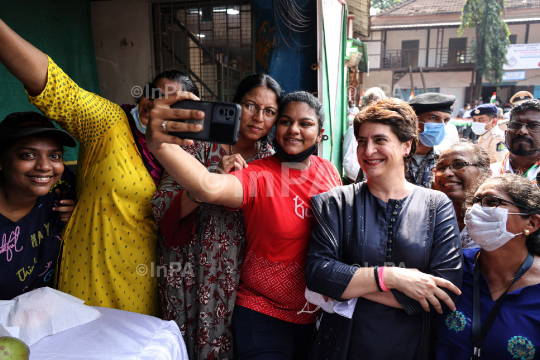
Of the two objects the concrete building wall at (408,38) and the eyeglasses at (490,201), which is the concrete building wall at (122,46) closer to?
the eyeglasses at (490,201)

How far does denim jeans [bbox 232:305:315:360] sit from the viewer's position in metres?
1.65

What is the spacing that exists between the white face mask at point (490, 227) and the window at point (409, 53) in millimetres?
22108

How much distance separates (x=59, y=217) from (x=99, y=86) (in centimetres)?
295

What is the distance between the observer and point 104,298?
5.87 feet

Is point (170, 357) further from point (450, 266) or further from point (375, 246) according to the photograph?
point (450, 266)

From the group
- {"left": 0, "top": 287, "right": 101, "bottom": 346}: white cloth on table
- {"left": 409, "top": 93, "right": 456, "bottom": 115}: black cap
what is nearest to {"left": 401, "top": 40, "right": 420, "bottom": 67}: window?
{"left": 409, "top": 93, "right": 456, "bottom": 115}: black cap

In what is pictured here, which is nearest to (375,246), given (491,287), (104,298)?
(491,287)

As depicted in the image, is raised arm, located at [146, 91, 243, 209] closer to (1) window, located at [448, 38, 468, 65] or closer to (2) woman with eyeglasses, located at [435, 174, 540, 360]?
(2) woman with eyeglasses, located at [435, 174, 540, 360]

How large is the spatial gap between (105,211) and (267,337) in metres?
1.05

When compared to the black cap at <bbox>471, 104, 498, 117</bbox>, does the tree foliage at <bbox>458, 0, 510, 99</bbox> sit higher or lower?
higher

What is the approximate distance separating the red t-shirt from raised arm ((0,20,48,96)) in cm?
95

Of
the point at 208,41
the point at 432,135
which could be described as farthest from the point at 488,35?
the point at 208,41

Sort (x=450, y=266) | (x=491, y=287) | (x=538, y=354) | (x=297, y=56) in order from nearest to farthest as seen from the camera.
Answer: (x=538, y=354) < (x=450, y=266) < (x=491, y=287) < (x=297, y=56)

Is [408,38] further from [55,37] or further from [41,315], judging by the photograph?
[41,315]
